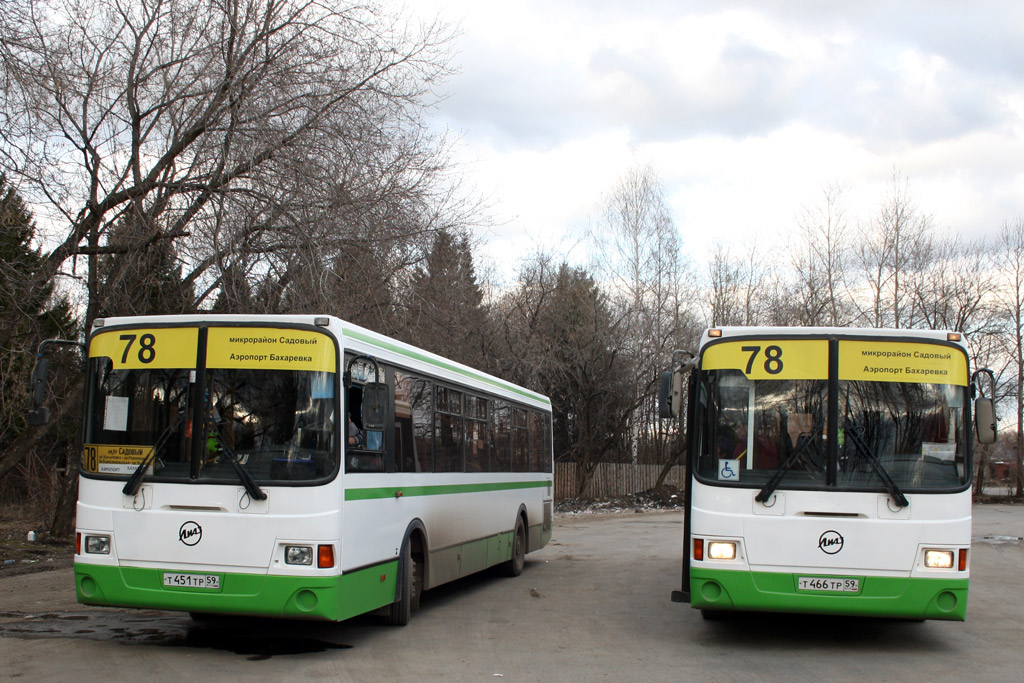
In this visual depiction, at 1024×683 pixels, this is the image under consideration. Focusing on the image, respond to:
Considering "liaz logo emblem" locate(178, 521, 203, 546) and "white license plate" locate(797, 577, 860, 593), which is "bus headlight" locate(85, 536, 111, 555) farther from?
"white license plate" locate(797, 577, 860, 593)

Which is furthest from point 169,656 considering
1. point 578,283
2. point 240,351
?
point 578,283

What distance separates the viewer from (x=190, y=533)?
25.9 feet

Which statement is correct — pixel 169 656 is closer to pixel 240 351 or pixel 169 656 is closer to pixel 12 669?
pixel 12 669

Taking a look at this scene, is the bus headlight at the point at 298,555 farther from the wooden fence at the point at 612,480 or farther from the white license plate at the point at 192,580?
the wooden fence at the point at 612,480

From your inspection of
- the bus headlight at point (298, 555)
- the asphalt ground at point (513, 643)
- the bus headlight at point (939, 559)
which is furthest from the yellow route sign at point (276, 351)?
the bus headlight at point (939, 559)

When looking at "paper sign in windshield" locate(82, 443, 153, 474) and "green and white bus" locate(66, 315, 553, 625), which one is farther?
"paper sign in windshield" locate(82, 443, 153, 474)

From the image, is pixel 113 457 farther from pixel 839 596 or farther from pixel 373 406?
pixel 839 596

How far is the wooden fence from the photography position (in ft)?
122

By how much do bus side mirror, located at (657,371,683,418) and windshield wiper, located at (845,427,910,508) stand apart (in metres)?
1.76

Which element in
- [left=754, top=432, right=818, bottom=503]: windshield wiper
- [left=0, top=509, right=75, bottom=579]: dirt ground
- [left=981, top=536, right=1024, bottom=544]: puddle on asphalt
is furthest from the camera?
[left=981, top=536, right=1024, bottom=544]: puddle on asphalt

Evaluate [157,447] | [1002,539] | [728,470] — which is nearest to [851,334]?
[728,470]

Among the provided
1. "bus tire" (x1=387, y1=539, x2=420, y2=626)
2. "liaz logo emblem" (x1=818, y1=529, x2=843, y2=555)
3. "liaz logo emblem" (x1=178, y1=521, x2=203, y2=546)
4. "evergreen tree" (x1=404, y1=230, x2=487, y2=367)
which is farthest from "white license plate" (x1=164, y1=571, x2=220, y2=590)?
"evergreen tree" (x1=404, y1=230, x2=487, y2=367)

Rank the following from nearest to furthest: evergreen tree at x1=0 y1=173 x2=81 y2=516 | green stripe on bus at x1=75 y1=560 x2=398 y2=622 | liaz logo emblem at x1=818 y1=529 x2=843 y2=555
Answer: green stripe on bus at x1=75 y1=560 x2=398 y2=622 → liaz logo emblem at x1=818 y1=529 x2=843 y2=555 → evergreen tree at x1=0 y1=173 x2=81 y2=516

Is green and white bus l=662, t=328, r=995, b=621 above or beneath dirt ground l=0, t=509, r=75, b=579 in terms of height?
above
